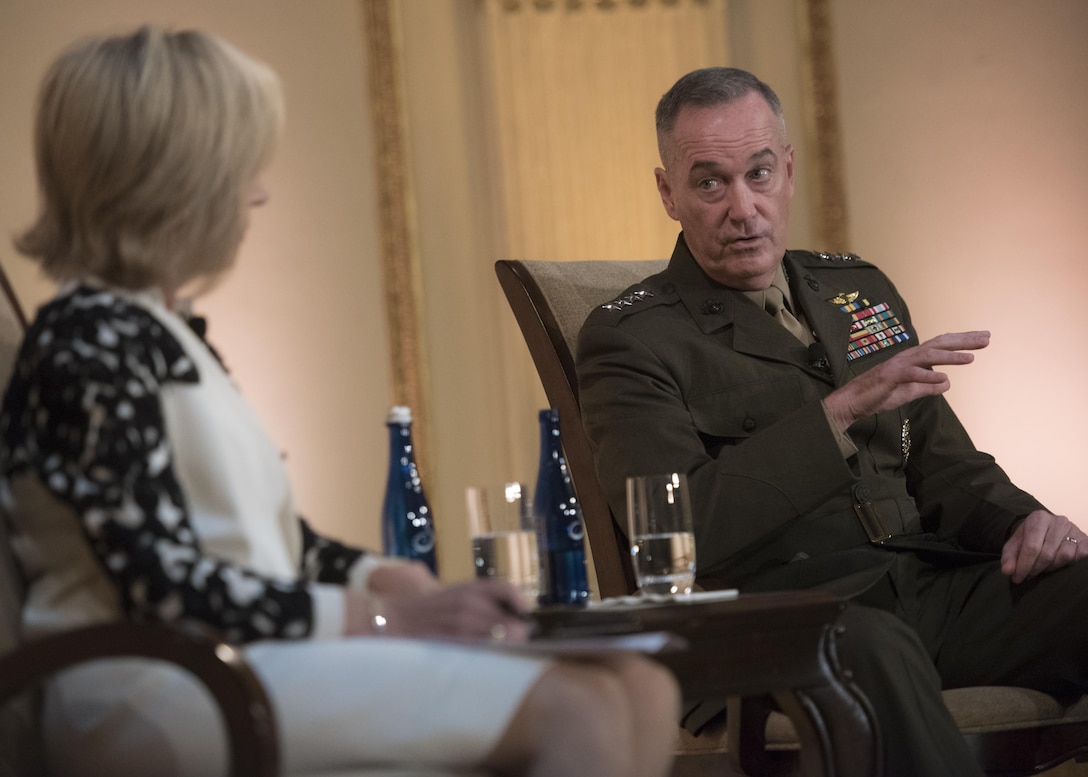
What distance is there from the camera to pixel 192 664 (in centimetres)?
113

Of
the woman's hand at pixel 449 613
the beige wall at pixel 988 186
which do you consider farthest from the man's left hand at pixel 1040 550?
the beige wall at pixel 988 186

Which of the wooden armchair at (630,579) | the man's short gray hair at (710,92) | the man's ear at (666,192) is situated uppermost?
the man's short gray hair at (710,92)

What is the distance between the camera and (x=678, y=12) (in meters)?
5.20

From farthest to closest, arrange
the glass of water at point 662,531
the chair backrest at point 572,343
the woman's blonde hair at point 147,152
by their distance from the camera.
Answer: the chair backrest at point 572,343 < the glass of water at point 662,531 < the woman's blonde hair at point 147,152

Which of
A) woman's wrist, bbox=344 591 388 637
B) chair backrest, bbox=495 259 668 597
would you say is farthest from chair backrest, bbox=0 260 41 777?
chair backrest, bbox=495 259 668 597

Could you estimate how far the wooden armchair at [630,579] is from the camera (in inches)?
80.7

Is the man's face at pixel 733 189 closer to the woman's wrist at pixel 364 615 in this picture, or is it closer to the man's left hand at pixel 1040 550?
the man's left hand at pixel 1040 550

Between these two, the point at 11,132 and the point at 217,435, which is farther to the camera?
the point at 11,132

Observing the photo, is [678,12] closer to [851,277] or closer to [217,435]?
[851,277]

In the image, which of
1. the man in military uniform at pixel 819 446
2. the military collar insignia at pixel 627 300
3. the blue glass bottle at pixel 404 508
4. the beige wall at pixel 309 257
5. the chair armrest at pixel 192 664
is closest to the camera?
the chair armrest at pixel 192 664

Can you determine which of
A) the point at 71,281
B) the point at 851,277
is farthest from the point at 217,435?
the point at 851,277

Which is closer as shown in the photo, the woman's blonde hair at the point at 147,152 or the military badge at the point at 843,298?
the woman's blonde hair at the point at 147,152

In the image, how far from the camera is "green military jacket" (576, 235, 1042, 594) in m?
2.26

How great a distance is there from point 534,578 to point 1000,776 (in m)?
0.87
